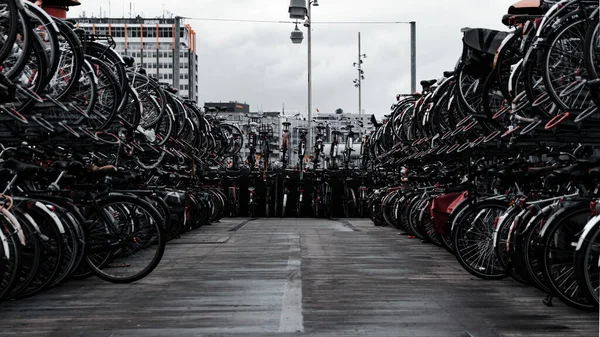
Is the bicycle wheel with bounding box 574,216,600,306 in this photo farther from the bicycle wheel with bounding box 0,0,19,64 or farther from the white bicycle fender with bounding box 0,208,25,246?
the bicycle wheel with bounding box 0,0,19,64

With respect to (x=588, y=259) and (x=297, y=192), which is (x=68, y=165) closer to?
(x=588, y=259)

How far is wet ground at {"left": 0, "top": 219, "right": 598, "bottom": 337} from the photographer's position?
260 inches

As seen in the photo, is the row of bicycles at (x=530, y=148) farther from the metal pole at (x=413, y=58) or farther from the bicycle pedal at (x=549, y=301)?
the metal pole at (x=413, y=58)

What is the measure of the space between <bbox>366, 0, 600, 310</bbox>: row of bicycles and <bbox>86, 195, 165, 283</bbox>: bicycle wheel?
10.2ft

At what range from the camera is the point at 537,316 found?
7137 mm

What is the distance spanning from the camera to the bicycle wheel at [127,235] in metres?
8.88

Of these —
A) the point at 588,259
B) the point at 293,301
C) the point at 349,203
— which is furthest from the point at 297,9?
the point at 588,259

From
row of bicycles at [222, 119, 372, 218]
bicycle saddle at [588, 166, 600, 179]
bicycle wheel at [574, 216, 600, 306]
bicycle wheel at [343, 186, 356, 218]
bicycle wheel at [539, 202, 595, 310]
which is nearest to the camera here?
bicycle wheel at [574, 216, 600, 306]

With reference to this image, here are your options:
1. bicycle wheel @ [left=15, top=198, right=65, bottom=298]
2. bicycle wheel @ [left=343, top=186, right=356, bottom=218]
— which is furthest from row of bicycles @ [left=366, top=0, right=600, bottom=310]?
bicycle wheel @ [left=343, top=186, right=356, bottom=218]

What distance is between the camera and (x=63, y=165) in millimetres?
8602

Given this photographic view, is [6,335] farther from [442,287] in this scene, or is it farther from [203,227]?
[203,227]

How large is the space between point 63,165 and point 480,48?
4.80 metres

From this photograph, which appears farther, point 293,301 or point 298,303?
point 293,301

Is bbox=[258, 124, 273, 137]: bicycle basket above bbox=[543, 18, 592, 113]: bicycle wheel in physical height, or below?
above
